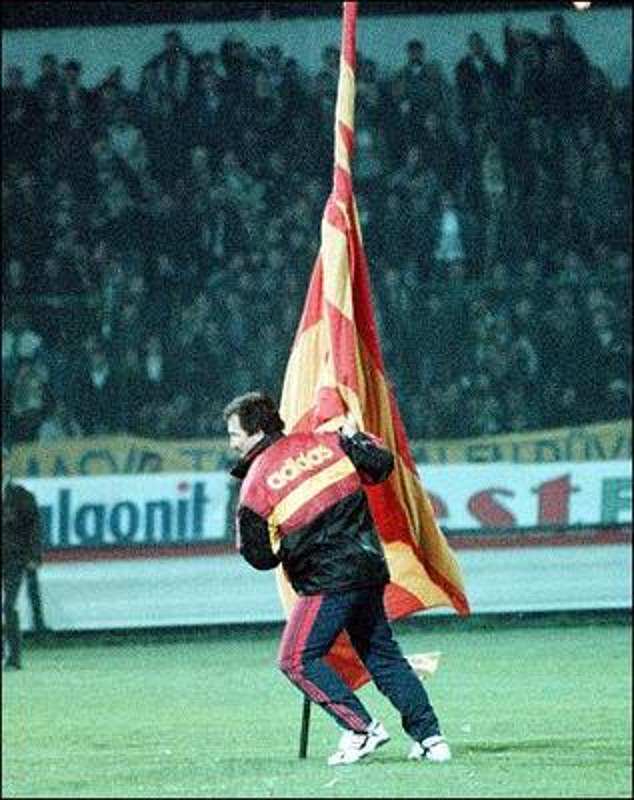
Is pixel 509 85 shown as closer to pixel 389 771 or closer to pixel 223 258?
pixel 223 258

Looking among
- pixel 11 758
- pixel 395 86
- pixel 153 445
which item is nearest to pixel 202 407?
pixel 153 445

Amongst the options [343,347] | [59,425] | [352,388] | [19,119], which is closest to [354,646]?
[352,388]

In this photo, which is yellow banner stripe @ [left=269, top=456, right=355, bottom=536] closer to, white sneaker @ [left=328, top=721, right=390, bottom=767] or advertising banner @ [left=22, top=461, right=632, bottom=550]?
white sneaker @ [left=328, top=721, right=390, bottom=767]

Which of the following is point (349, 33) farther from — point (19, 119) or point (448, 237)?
point (19, 119)

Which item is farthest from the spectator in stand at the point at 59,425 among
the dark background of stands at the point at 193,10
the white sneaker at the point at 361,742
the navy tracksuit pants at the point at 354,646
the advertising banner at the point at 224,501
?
the navy tracksuit pants at the point at 354,646

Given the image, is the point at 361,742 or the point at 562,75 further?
the point at 562,75

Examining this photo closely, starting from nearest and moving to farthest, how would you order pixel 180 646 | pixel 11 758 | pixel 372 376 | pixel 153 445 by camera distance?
pixel 372 376, pixel 11 758, pixel 180 646, pixel 153 445

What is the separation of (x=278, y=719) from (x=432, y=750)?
5063 mm

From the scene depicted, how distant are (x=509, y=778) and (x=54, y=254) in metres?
15.5

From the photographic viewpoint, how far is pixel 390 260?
23.4m

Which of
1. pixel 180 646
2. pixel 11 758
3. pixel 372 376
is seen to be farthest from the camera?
pixel 180 646

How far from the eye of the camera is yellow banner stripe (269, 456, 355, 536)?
27.2ft

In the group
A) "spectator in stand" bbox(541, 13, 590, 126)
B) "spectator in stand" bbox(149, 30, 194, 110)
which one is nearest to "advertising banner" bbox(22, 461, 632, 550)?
"spectator in stand" bbox(541, 13, 590, 126)

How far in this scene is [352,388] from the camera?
851 centimetres
